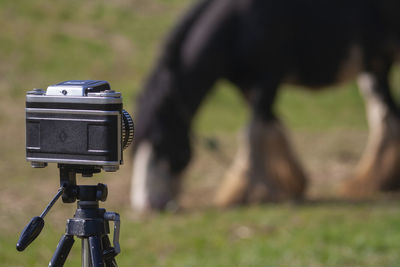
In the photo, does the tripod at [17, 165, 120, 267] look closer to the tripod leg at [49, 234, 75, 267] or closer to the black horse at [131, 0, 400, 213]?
the tripod leg at [49, 234, 75, 267]

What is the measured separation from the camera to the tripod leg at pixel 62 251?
1.55 m

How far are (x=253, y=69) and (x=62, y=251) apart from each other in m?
4.58

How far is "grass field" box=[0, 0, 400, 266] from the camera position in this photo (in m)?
4.39

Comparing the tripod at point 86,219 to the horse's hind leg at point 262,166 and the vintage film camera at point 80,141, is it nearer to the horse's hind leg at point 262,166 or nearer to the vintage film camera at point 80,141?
the vintage film camera at point 80,141

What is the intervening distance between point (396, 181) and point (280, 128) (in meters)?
1.29

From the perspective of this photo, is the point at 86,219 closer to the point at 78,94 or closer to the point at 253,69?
the point at 78,94

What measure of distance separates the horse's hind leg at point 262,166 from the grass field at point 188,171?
24 centimetres

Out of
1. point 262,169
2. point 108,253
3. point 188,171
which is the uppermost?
point 108,253

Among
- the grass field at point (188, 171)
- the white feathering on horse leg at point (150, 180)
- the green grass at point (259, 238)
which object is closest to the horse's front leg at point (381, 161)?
the grass field at point (188, 171)

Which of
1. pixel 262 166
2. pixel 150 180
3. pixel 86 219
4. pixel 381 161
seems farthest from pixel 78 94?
pixel 381 161

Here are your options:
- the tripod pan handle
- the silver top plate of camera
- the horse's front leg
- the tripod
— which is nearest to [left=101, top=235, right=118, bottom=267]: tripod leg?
the tripod

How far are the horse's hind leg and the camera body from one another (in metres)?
4.51

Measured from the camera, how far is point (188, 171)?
6.98 m

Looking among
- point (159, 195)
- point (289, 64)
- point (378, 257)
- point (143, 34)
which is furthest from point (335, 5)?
point (143, 34)
